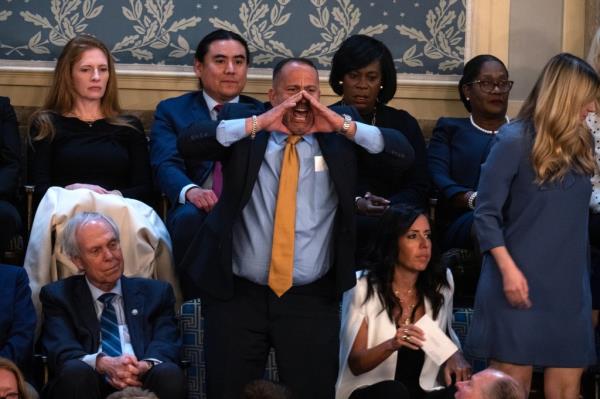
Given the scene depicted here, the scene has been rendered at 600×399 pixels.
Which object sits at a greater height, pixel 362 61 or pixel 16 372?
pixel 362 61

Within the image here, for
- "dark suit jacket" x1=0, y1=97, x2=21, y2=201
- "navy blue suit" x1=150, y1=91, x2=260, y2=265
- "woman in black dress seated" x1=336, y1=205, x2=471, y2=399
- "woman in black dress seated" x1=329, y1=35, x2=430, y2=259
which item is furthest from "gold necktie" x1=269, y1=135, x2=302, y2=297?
"dark suit jacket" x1=0, y1=97, x2=21, y2=201

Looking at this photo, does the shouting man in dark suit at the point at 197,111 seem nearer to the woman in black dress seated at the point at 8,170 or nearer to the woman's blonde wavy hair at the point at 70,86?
the woman's blonde wavy hair at the point at 70,86

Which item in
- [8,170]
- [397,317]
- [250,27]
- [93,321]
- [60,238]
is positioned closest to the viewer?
[93,321]

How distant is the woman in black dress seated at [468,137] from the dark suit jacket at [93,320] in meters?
1.32

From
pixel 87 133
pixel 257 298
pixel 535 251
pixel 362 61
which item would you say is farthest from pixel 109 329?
pixel 362 61

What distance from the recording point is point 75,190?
5078mm

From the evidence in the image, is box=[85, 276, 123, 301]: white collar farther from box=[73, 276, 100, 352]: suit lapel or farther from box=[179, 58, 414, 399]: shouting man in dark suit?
box=[179, 58, 414, 399]: shouting man in dark suit

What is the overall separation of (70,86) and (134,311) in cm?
136

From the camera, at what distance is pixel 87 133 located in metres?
5.46

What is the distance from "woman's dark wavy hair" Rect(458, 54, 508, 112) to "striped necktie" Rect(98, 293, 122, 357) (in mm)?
1963

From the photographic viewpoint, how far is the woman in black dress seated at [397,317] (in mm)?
4441

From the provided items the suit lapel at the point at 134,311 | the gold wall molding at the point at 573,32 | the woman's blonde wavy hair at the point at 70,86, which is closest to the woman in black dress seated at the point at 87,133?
the woman's blonde wavy hair at the point at 70,86

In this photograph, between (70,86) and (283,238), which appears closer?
(283,238)

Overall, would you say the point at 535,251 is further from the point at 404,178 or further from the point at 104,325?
the point at 104,325
